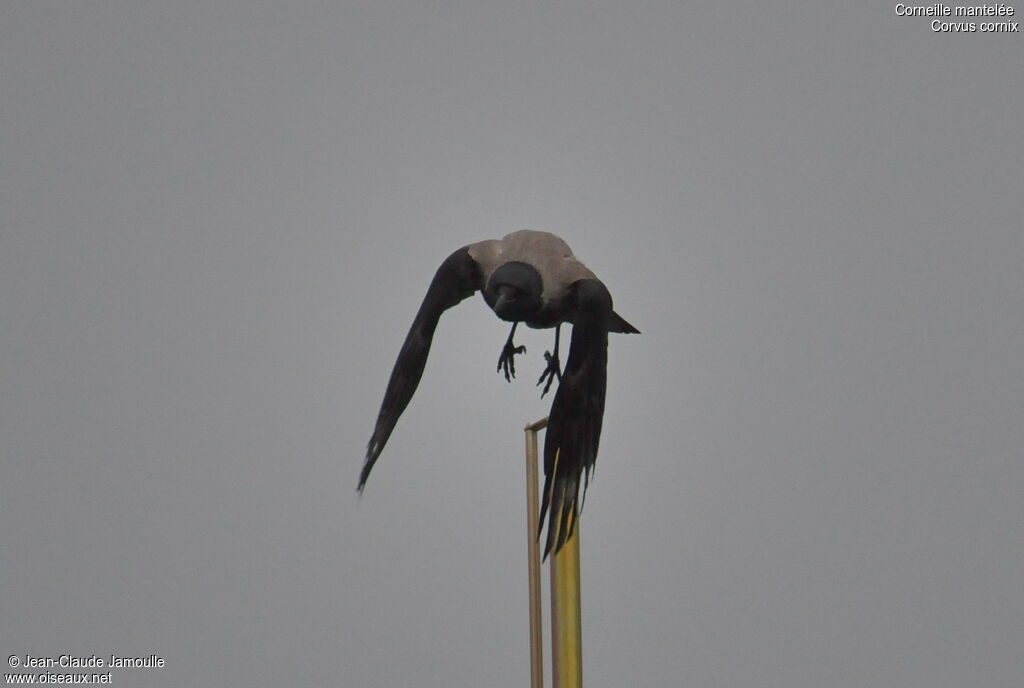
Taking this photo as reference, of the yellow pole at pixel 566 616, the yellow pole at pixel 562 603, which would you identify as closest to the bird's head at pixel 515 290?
the yellow pole at pixel 562 603

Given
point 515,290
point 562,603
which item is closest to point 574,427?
point 515,290

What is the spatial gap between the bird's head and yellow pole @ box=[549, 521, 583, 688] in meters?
0.34

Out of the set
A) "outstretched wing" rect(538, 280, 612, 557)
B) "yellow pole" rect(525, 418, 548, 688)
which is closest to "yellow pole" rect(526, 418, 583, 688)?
"yellow pole" rect(525, 418, 548, 688)

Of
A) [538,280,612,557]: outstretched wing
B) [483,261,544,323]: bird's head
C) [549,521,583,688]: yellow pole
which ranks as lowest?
[549,521,583,688]: yellow pole

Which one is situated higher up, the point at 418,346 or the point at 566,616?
the point at 418,346

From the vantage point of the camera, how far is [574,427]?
5.29 feet

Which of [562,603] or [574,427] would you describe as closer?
[574,427]

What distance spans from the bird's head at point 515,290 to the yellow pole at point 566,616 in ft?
1.11

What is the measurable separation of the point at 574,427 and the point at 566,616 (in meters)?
0.34

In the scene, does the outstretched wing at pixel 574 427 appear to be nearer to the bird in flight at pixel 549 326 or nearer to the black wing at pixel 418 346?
the bird in flight at pixel 549 326

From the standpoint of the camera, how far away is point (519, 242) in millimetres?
1770

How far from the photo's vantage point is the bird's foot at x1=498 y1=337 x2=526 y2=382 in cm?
192

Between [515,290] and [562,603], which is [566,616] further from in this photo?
[515,290]

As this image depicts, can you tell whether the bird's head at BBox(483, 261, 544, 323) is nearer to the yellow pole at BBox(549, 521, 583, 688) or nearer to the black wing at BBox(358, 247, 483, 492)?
the black wing at BBox(358, 247, 483, 492)
